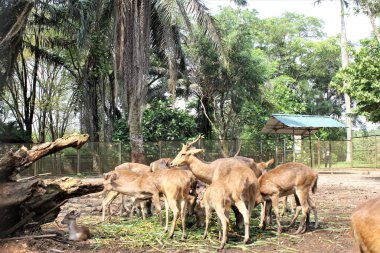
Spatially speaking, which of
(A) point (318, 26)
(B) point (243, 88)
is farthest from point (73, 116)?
(A) point (318, 26)

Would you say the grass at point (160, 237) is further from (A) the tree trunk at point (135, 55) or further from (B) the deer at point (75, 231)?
(A) the tree trunk at point (135, 55)

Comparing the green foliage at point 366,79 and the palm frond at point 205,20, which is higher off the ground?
the palm frond at point 205,20

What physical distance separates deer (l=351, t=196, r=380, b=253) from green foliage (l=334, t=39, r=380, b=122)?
16.6m

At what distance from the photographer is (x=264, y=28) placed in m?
51.3

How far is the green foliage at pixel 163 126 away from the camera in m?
28.8

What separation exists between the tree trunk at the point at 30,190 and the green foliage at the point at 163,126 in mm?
20406

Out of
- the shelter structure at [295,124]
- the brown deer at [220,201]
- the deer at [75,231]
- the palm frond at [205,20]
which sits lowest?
the deer at [75,231]

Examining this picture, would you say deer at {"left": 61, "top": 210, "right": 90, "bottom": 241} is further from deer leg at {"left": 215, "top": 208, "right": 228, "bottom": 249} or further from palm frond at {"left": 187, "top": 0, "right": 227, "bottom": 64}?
palm frond at {"left": 187, "top": 0, "right": 227, "bottom": 64}

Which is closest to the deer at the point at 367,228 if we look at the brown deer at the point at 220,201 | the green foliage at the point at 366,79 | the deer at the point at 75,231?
the brown deer at the point at 220,201

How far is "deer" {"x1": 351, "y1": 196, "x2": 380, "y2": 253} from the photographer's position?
3.66 metres

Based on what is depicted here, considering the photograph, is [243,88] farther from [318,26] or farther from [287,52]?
[318,26]

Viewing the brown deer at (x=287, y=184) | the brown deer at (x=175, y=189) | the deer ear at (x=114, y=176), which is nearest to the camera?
the brown deer at (x=175, y=189)

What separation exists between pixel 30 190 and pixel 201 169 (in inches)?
133

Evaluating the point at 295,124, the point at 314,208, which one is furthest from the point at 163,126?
the point at 314,208
